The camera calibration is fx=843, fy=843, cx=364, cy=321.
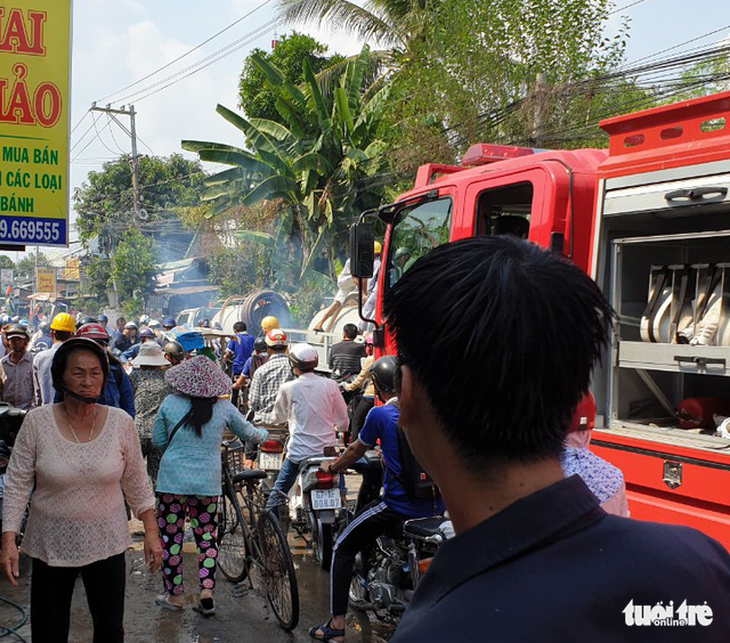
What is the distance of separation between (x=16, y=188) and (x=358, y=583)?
3.28 metres

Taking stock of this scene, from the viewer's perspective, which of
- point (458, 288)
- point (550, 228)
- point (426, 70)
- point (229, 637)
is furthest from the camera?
point (426, 70)

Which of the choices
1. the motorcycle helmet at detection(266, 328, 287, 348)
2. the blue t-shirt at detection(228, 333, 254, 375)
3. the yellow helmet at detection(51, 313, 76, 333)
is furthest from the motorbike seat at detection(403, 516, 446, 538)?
the blue t-shirt at detection(228, 333, 254, 375)

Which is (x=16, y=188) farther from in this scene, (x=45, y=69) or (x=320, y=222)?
(x=320, y=222)

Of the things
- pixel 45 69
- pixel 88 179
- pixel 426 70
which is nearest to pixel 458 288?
pixel 45 69

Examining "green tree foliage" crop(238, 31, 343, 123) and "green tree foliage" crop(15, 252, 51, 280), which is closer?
"green tree foliage" crop(238, 31, 343, 123)

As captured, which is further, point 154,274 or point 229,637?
point 154,274

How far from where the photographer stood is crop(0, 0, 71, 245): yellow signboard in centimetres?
517

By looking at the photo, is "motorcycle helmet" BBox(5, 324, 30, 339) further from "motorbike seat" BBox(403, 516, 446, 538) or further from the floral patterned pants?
"motorbike seat" BBox(403, 516, 446, 538)

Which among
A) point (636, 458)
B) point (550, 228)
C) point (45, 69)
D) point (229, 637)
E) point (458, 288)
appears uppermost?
point (45, 69)

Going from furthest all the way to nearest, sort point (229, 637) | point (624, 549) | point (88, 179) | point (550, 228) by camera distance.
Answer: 1. point (88, 179)
2. point (229, 637)
3. point (550, 228)
4. point (624, 549)

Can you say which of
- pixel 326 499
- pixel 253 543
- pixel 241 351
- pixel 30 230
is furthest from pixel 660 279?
pixel 241 351

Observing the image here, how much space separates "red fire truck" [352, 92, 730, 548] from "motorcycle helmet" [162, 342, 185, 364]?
3724 mm

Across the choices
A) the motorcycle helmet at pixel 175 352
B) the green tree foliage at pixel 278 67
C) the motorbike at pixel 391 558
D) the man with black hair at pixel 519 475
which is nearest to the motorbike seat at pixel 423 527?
the motorbike at pixel 391 558

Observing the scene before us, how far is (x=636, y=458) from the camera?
4109 mm
